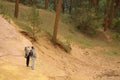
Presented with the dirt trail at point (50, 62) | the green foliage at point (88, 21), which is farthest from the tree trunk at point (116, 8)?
the dirt trail at point (50, 62)

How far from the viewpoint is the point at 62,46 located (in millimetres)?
26500

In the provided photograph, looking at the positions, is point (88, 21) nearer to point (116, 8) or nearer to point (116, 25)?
point (116, 25)

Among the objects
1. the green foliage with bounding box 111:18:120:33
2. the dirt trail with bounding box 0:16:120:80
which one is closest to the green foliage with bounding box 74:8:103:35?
the green foliage with bounding box 111:18:120:33

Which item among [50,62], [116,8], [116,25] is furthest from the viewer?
[116,8]

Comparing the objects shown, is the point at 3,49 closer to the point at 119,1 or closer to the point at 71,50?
the point at 71,50

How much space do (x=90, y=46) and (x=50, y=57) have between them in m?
9.68

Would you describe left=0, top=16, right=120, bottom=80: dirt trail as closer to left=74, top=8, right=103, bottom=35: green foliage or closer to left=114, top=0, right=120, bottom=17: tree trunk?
left=74, top=8, right=103, bottom=35: green foliage

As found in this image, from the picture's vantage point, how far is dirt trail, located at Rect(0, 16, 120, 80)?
17.0 metres

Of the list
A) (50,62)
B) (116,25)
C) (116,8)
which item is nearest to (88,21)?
(116,25)

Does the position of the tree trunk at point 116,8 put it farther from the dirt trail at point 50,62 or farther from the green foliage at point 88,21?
the dirt trail at point 50,62

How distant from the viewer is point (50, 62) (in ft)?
71.1

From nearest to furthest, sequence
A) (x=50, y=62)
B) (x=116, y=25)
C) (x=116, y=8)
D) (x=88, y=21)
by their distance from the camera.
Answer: (x=50, y=62), (x=88, y=21), (x=116, y=25), (x=116, y=8)

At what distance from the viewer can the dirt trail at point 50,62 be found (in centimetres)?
1702

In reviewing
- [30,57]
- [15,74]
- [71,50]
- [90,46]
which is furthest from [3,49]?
[90,46]
